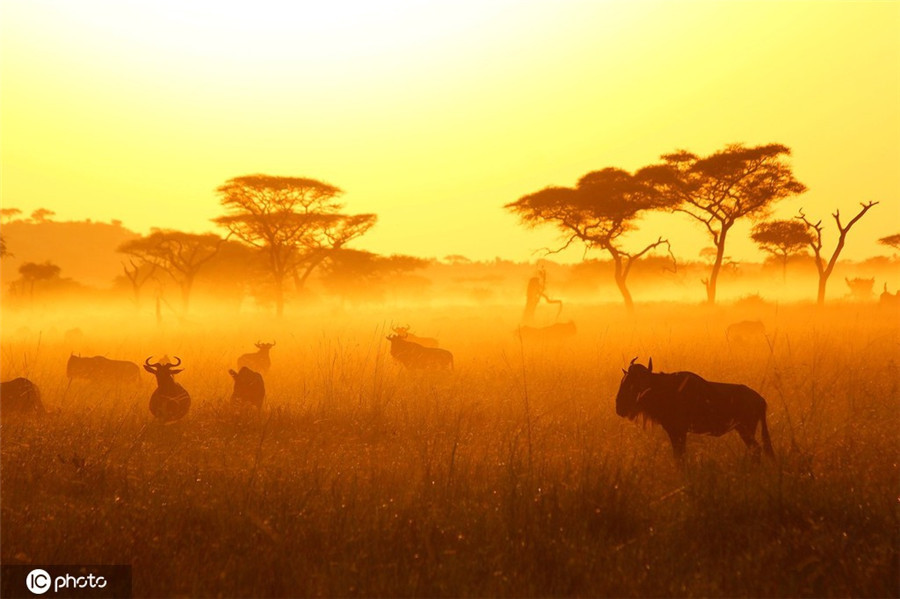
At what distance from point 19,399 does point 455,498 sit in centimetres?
638

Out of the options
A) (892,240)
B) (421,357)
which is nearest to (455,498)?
(421,357)

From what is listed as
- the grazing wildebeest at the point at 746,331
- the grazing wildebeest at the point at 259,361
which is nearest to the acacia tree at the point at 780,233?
the grazing wildebeest at the point at 746,331

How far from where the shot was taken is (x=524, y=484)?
14.7ft

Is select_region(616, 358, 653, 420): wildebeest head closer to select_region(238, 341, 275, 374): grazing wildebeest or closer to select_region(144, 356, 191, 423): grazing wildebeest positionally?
select_region(144, 356, 191, 423): grazing wildebeest

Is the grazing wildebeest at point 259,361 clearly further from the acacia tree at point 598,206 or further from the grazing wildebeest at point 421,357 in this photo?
the acacia tree at point 598,206

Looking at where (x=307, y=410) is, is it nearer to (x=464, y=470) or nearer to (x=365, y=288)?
(x=464, y=470)

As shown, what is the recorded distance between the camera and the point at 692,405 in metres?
5.15

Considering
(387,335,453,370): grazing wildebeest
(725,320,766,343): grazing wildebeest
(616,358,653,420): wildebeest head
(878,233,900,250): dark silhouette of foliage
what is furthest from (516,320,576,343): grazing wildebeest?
(878,233,900,250): dark silhouette of foliage

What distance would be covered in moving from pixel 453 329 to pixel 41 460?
15734 millimetres

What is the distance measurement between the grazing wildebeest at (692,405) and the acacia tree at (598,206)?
73.6ft

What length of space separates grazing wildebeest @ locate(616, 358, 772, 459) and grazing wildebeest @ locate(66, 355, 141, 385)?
8.71 m

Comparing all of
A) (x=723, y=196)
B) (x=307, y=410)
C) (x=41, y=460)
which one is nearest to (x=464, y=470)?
(x=307, y=410)

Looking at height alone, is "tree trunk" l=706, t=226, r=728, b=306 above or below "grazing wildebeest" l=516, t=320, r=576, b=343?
above

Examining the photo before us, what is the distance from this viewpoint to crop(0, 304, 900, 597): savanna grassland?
339 cm
